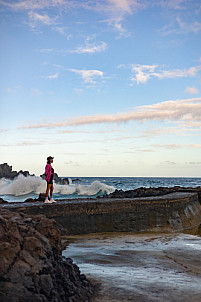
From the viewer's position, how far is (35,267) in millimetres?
2363

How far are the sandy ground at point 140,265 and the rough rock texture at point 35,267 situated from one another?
321mm

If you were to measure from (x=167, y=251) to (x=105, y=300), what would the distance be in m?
2.63

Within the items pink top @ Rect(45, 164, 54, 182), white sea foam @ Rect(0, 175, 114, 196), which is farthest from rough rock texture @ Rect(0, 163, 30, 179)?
pink top @ Rect(45, 164, 54, 182)

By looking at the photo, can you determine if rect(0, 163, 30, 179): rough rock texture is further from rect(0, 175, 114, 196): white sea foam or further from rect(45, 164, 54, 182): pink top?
rect(45, 164, 54, 182): pink top

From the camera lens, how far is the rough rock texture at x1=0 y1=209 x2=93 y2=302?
221 cm

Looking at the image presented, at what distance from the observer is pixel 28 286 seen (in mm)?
2236

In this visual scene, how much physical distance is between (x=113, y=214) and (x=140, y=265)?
11.3ft

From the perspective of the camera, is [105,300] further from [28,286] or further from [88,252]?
[88,252]

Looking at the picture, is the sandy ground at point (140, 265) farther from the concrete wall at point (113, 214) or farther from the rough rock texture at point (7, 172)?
the rough rock texture at point (7, 172)

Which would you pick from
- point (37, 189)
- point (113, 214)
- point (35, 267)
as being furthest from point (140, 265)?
point (37, 189)

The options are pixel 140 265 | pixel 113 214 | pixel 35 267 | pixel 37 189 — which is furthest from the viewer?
pixel 37 189

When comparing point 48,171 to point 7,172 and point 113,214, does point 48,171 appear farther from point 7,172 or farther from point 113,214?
point 7,172

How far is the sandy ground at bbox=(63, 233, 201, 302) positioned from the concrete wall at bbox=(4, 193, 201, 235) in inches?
19.6

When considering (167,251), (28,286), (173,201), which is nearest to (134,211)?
(173,201)
